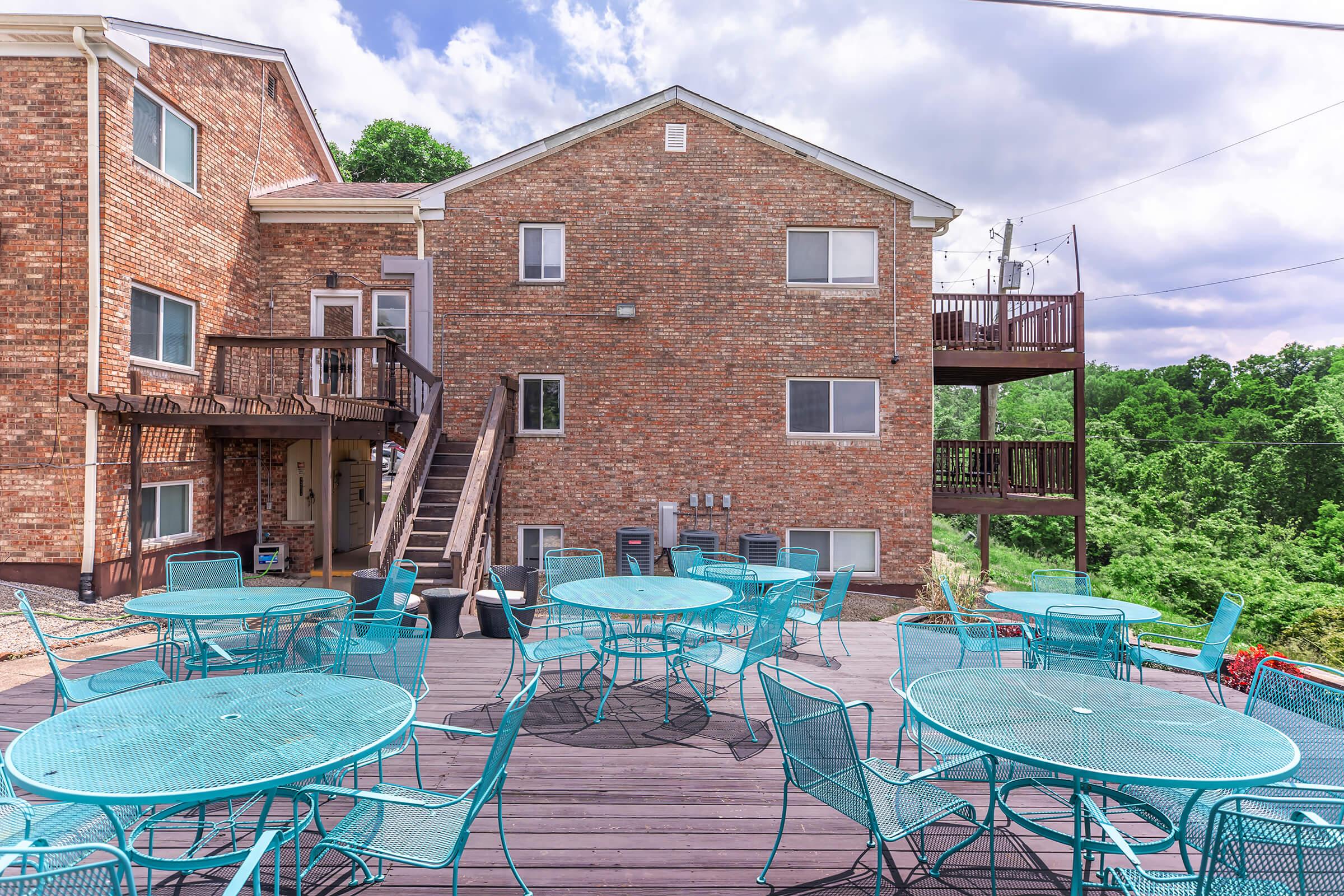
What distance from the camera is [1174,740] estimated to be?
288 centimetres

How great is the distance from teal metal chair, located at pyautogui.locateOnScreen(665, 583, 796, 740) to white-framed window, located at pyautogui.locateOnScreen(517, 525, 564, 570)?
21.1 ft

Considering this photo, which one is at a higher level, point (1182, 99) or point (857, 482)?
point (1182, 99)

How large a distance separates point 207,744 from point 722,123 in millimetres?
12083

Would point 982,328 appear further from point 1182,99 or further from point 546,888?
point 546,888

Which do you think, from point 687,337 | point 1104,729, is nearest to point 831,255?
point 687,337

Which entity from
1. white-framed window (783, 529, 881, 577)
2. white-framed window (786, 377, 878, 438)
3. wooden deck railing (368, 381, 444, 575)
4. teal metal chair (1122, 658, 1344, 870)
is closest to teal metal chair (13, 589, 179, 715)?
wooden deck railing (368, 381, 444, 575)

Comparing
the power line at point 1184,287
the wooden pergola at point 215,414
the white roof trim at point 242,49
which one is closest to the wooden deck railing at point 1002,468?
the wooden pergola at point 215,414

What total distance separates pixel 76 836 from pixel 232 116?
1341 centimetres

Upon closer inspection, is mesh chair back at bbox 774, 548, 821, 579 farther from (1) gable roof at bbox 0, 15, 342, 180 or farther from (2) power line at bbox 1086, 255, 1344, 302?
(2) power line at bbox 1086, 255, 1344, 302

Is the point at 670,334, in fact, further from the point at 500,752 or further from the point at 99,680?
the point at 500,752

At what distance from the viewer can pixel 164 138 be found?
35.1 feet

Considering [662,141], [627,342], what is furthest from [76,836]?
[662,141]

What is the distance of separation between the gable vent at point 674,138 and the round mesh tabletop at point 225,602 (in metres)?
9.60

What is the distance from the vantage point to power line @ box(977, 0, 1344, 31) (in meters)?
5.70
